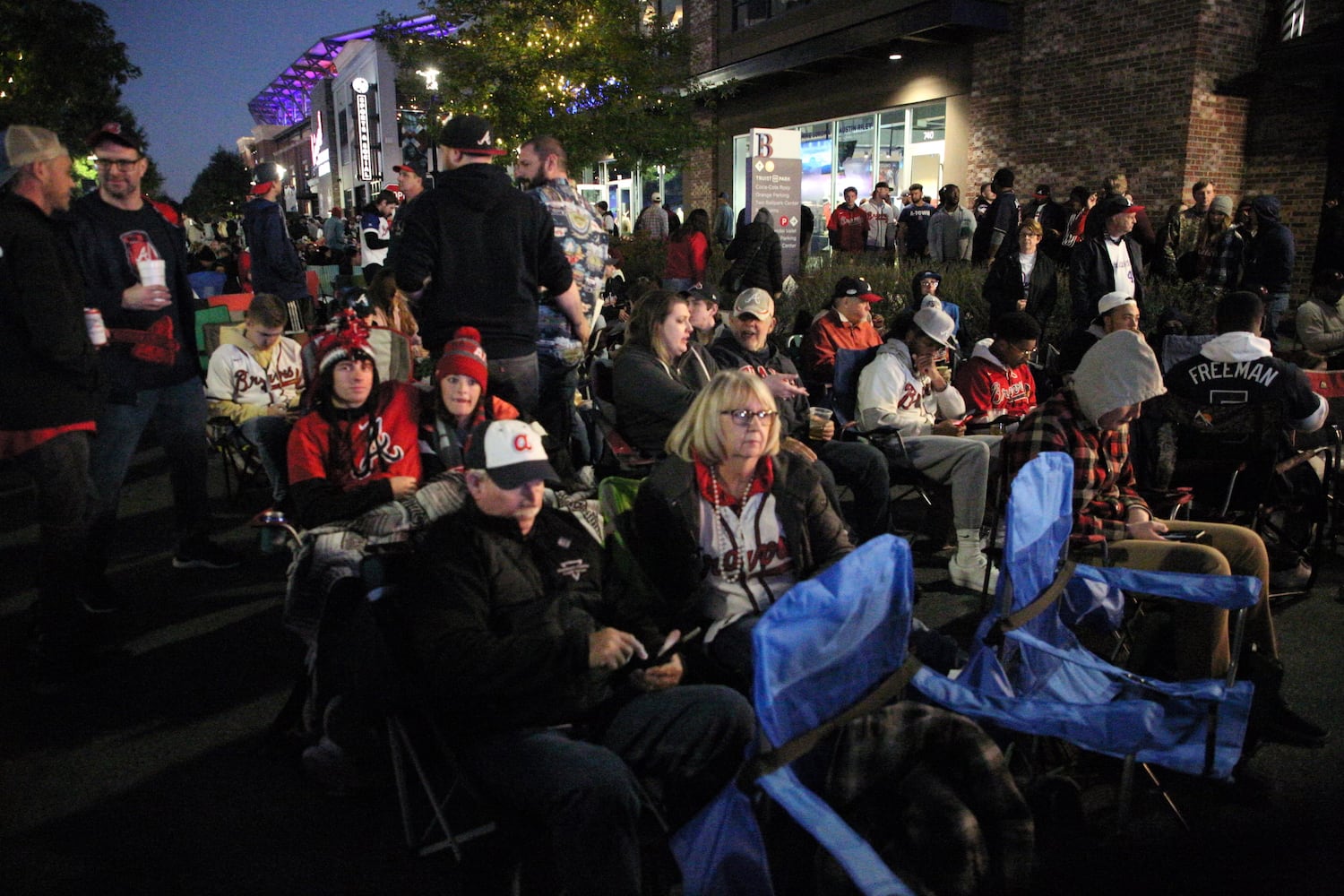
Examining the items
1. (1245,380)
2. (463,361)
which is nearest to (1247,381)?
(1245,380)

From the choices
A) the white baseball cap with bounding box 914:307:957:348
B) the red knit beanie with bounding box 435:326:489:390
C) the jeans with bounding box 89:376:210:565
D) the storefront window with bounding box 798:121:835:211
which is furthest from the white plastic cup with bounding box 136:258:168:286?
the storefront window with bounding box 798:121:835:211

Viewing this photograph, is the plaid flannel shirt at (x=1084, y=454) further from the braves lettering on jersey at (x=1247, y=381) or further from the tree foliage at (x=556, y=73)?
the tree foliage at (x=556, y=73)

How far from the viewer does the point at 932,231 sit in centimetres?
1347

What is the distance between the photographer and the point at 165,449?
16.1 ft

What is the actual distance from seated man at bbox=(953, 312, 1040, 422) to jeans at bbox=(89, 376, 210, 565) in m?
4.38

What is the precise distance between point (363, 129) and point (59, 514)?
54.7 metres

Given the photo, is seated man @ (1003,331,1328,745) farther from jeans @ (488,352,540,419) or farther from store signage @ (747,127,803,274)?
store signage @ (747,127,803,274)

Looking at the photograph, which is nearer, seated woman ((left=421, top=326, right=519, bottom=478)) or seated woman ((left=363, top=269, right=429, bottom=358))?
seated woman ((left=421, top=326, right=519, bottom=478))

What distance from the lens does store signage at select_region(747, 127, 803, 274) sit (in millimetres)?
12562

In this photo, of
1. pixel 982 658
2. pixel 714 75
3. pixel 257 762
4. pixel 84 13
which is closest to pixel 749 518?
pixel 982 658

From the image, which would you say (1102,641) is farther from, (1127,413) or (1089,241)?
(1089,241)

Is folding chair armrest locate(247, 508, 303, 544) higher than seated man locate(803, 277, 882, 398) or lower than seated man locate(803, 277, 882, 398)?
lower

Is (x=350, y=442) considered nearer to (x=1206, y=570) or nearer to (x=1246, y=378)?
(x=1206, y=570)

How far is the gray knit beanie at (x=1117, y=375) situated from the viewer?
3562 millimetres
